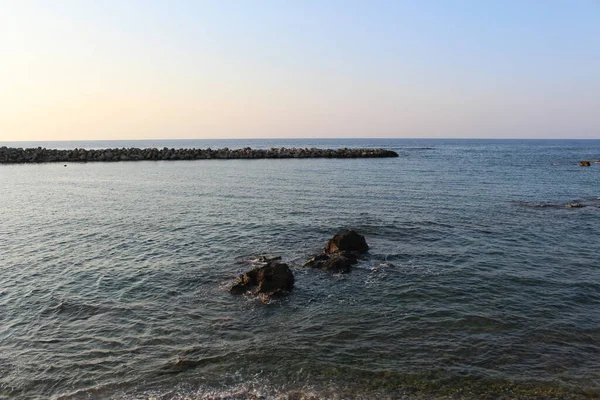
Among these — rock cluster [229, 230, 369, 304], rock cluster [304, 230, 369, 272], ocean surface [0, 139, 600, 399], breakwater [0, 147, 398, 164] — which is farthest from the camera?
breakwater [0, 147, 398, 164]

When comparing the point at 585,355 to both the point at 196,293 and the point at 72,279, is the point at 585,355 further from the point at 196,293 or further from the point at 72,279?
the point at 72,279

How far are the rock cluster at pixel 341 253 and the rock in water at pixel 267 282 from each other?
9.58ft

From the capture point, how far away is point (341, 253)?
2258 centimetres

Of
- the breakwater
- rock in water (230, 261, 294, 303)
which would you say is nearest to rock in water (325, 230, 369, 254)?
rock in water (230, 261, 294, 303)

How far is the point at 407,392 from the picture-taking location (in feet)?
36.8

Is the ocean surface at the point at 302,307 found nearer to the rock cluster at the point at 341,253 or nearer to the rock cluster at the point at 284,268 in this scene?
the rock cluster at the point at 284,268

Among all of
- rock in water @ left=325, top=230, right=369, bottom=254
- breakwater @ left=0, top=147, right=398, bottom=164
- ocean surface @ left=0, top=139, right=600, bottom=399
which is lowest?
ocean surface @ left=0, top=139, right=600, bottom=399

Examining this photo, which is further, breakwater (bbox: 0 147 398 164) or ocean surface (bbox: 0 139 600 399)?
breakwater (bbox: 0 147 398 164)

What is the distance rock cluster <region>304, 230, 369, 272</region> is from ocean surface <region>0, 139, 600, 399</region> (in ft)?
2.59

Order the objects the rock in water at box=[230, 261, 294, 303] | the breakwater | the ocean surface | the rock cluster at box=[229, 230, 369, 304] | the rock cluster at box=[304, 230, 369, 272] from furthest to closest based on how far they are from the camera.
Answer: the breakwater, the rock cluster at box=[304, 230, 369, 272], the rock cluster at box=[229, 230, 369, 304], the rock in water at box=[230, 261, 294, 303], the ocean surface

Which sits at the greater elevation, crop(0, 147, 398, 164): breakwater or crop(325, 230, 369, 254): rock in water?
crop(0, 147, 398, 164): breakwater

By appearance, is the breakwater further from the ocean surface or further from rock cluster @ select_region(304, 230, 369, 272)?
rock cluster @ select_region(304, 230, 369, 272)

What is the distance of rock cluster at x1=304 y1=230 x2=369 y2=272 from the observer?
21016 mm

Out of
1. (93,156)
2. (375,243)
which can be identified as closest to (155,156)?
(93,156)
